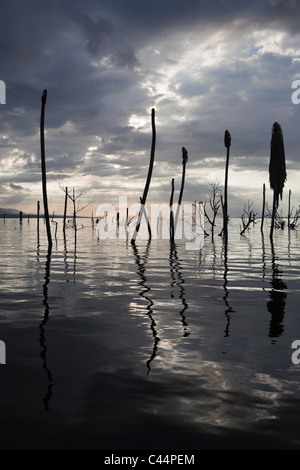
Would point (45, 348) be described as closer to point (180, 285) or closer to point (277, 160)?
point (180, 285)

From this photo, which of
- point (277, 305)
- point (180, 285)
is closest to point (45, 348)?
point (277, 305)

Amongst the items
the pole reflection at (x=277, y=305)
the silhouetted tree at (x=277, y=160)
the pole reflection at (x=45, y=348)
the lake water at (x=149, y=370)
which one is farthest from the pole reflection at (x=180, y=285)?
the silhouetted tree at (x=277, y=160)

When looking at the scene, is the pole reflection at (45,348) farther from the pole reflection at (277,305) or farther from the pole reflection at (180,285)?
the pole reflection at (277,305)

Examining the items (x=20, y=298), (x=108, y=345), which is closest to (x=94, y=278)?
(x=20, y=298)

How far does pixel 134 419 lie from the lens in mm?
3480

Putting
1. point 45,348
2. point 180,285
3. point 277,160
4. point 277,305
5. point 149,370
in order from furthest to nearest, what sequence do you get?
point 277,160
point 180,285
point 277,305
point 45,348
point 149,370

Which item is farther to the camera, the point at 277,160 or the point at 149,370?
the point at 277,160

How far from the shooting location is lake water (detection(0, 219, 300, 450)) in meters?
3.27

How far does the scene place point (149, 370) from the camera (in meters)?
4.68

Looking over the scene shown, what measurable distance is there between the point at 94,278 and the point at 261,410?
9635mm

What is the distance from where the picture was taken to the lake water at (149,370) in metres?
3.27

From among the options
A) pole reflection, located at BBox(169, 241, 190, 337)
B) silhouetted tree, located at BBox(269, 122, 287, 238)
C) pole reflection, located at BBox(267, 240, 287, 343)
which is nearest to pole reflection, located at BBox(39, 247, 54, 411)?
pole reflection, located at BBox(169, 241, 190, 337)

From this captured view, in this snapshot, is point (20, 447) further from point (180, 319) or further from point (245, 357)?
point (180, 319)
